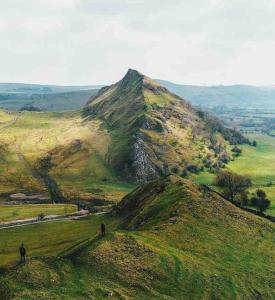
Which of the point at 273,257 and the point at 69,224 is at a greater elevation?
the point at 273,257

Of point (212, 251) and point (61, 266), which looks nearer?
point (61, 266)

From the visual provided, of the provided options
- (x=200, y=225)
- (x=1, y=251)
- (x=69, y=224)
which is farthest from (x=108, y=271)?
(x=69, y=224)

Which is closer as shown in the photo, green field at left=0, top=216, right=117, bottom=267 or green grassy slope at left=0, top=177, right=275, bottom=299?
green grassy slope at left=0, top=177, right=275, bottom=299

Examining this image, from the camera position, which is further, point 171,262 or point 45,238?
point 45,238

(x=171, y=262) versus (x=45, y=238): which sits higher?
(x=171, y=262)

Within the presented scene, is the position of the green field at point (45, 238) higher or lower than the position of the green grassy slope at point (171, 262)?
lower

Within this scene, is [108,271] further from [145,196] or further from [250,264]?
[145,196]

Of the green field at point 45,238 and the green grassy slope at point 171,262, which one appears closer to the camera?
the green grassy slope at point 171,262

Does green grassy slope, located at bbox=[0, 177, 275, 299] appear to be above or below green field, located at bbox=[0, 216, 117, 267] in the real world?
above
